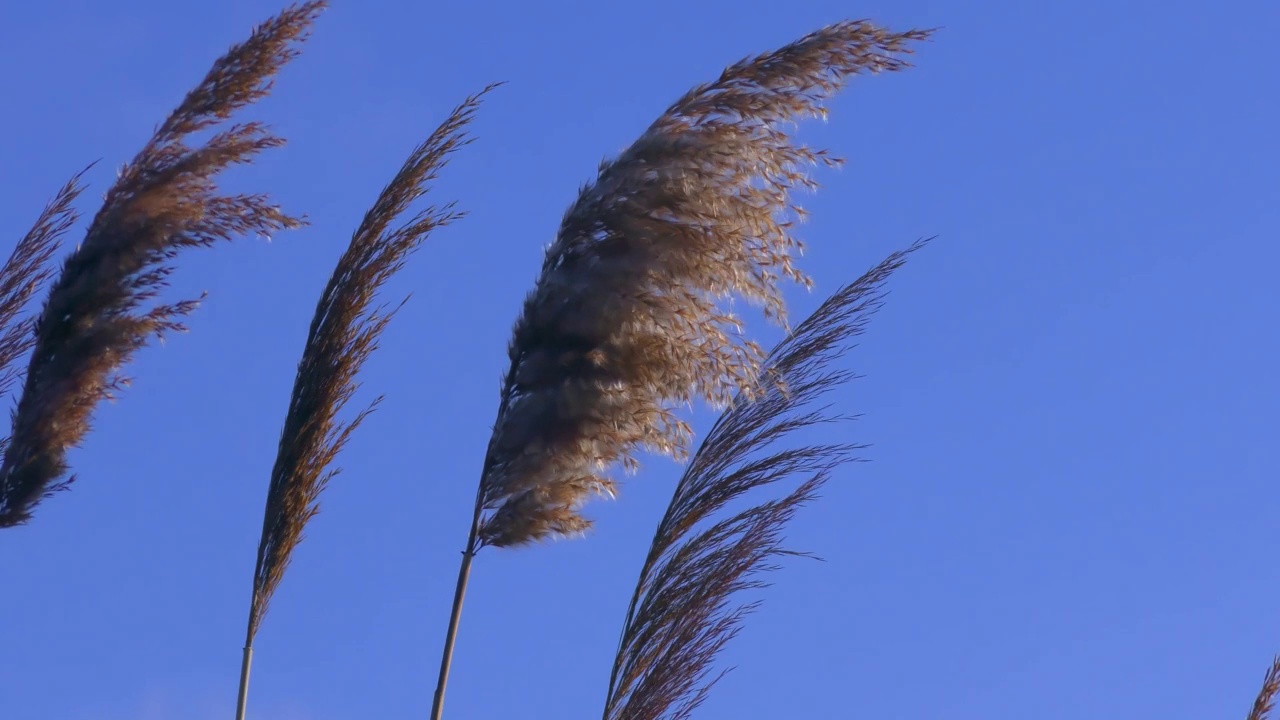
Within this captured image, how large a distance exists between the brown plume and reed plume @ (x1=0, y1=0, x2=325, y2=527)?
0.99 m

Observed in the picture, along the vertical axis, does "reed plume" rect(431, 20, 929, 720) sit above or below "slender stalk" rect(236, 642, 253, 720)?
above

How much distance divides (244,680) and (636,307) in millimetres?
1339

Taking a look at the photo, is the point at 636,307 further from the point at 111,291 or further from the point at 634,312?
the point at 111,291

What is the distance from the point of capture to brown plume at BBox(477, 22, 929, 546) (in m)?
3.56

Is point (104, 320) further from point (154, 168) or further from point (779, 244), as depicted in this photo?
point (779, 244)

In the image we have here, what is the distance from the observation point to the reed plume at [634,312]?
3.55m

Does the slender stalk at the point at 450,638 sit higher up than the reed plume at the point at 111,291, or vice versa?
the reed plume at the point at 111,291

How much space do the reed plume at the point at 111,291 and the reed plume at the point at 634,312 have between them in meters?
0.98

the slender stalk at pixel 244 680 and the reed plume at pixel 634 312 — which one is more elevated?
the reed plume at pixel 634 312

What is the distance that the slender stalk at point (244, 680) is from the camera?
3629mm

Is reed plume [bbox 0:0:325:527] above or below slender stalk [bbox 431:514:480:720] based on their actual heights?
above

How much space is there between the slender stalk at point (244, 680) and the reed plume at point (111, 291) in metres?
0.71

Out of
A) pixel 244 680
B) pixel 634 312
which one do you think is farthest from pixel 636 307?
pixel 244 680

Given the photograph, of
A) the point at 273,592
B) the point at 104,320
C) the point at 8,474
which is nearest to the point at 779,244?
the point at 273,592
